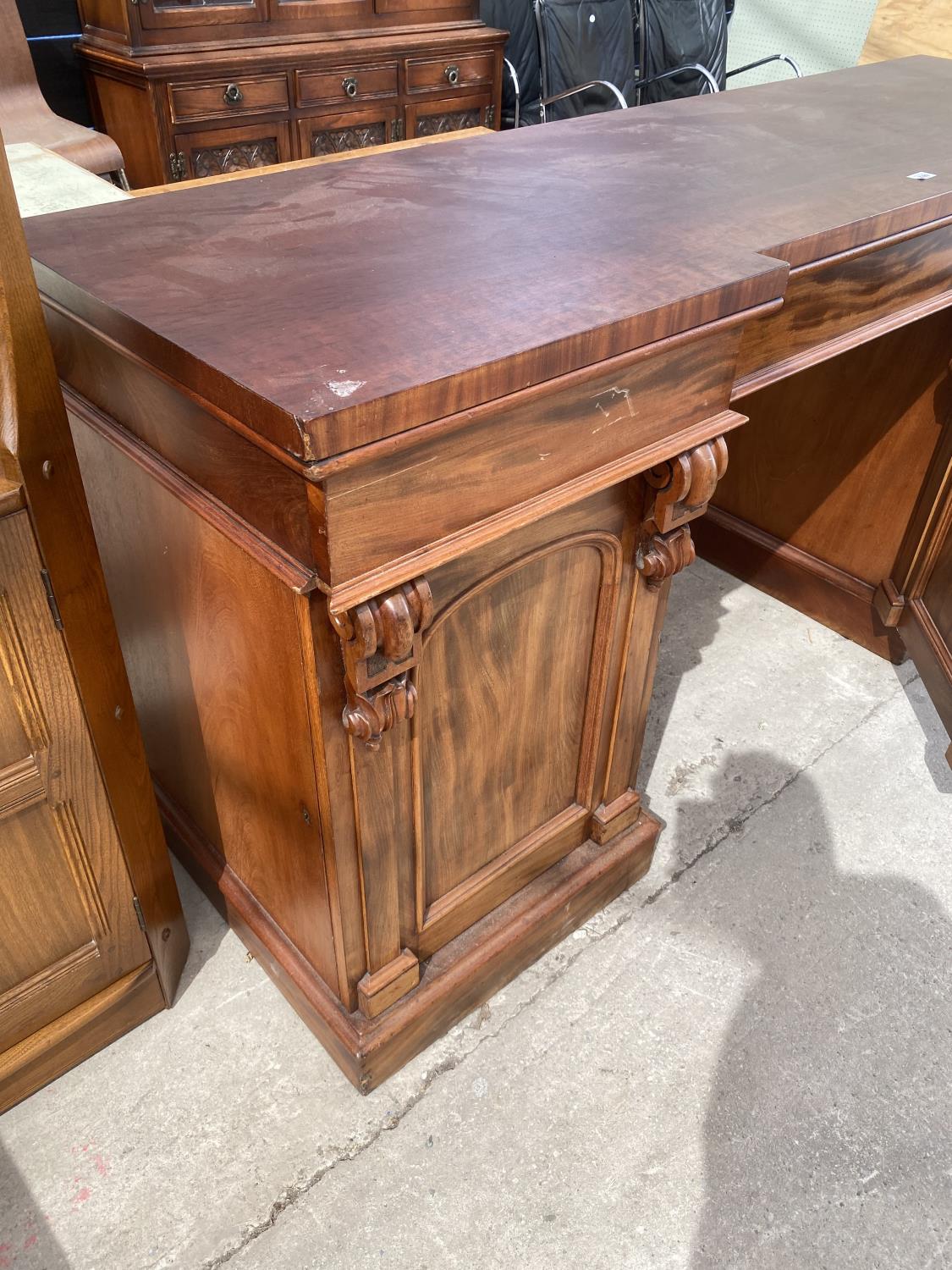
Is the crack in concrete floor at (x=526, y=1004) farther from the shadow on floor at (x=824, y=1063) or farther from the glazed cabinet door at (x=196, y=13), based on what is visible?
the glazed cabinet door at (x=196, y=13)

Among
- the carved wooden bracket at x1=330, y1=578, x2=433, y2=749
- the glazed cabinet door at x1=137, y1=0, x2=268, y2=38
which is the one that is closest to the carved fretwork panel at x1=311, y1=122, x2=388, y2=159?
the glazed cabinet door at x1=137, y1=0, x2=268, y2=38

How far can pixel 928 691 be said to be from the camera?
2.06 m

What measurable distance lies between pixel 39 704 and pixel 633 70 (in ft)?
15.6

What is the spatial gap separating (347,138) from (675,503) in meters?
3.41

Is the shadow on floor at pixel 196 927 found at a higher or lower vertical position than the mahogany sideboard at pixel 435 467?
lower

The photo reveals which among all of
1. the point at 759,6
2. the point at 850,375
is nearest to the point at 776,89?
the point at 850,375

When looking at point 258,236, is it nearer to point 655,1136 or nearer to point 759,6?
point 655,1136

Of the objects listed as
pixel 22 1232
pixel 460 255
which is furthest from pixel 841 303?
pixel 22 1232

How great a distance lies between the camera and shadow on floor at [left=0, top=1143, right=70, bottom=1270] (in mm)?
1181

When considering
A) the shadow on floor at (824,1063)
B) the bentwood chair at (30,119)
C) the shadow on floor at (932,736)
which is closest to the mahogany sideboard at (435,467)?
the shadow on floor at (824,1063)

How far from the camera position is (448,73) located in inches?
157

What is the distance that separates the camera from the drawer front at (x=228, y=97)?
129 inches

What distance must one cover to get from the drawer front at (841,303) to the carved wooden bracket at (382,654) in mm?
597

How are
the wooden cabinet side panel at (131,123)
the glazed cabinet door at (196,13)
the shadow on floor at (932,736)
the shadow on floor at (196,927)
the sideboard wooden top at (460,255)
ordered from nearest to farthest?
the sideboard wooden top at (460,255), the shadow on floor at (196,927), the shadow on floor at (932,736), the glazed cabinet door at (196,13), the wooden cabinet side panel at (131,123)
